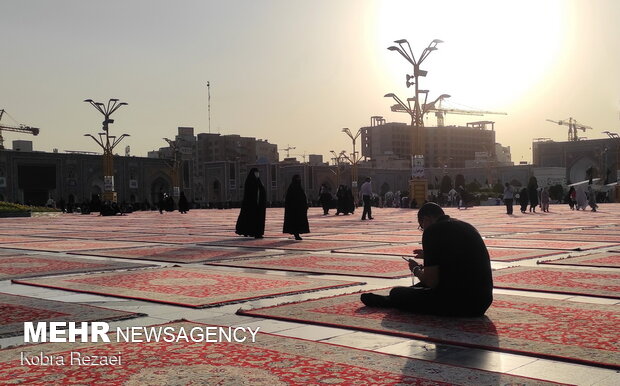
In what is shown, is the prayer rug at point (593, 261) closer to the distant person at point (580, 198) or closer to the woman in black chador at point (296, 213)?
the woman in black chador at point (296, 213)

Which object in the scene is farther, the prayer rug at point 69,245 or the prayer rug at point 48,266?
the prayer rug at point 69,245

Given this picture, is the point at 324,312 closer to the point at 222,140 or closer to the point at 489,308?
the point at 489,308

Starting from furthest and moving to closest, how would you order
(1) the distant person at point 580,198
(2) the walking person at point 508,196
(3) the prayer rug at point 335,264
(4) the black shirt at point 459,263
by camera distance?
(1) the distant person at point 580,198
(2) the walking person at point 508,196
(3) the prayer rug at point 335,264
(4) the black shirt at point 459,263

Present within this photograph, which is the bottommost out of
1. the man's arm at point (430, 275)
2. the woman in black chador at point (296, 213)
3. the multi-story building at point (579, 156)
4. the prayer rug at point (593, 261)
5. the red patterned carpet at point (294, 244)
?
the prayer rug at point (593, 261)

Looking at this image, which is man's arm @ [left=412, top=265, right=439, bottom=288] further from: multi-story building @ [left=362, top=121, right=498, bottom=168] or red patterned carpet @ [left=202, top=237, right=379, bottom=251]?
multi-story building @ [left=362, top=121, right=498, bottom=168]

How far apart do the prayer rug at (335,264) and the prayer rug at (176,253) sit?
0.63 meters

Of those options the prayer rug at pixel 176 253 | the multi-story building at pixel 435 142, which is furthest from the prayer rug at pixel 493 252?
the multi-story building at pixel 435 142

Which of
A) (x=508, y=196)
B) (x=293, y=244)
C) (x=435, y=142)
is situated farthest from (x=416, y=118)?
(x=435, y=142)

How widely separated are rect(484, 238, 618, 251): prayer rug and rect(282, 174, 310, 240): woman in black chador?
145 inches

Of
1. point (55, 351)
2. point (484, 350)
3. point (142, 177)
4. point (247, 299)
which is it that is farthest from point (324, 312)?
point (142, 177)

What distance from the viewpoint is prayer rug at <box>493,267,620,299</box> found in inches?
239

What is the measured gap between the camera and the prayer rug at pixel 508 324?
3979 mm

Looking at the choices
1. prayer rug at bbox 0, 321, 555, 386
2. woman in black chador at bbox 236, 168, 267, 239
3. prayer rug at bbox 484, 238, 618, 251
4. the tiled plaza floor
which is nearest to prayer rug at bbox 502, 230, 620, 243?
the tiled plaza floor

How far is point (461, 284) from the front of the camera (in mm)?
4852
